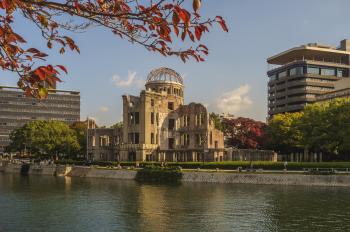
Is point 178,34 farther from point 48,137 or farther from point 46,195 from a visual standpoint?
point 48,137

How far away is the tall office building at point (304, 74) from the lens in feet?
547

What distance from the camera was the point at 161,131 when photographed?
125000mm

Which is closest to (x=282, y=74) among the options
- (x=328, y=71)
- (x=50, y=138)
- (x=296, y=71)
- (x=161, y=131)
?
(x=296, y=71)

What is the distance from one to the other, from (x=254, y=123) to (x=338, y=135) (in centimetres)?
4431

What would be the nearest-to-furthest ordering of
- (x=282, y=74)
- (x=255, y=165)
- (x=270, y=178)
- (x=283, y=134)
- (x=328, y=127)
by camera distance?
(x=270, y=178) → (x=255, y=165) → (x=328, y=127) → (x=283, y=134) → (x=282, y=74)

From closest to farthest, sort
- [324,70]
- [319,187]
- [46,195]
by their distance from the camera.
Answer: [46,195]
[319,187]
[324,70]

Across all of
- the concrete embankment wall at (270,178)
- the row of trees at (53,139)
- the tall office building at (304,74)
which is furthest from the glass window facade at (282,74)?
the concrete embankment wall at (270,178)

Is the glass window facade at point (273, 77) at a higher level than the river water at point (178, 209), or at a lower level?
higher

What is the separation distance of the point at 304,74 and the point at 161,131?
6809 centimetres

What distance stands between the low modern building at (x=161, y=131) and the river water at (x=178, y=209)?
49.9 metres

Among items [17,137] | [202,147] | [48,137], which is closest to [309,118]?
[202,147]

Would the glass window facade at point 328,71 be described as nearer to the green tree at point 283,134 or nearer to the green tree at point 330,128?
the green tree at point 283,134

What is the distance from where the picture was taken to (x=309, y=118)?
97.3m

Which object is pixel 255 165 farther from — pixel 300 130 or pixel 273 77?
pixel 273 77
